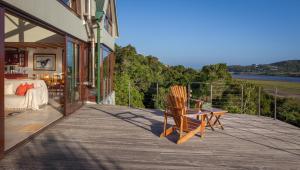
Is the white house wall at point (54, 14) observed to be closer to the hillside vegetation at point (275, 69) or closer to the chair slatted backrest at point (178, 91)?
the chair slatted backrest at point (178, 91)

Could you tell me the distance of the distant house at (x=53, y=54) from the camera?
14.9ft

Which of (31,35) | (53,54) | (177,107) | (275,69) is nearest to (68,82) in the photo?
(177,107)

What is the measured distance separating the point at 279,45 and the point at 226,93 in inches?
562

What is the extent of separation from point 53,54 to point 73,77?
22.2 ft

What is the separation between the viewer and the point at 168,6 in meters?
21.6

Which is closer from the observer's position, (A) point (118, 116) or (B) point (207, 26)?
(A) point (118, 116)

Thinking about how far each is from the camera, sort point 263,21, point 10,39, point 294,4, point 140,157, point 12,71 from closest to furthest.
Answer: point 140,157
point 10,39
point 12,71
point 294,4
point 263,21

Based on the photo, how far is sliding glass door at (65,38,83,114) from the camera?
284 inches

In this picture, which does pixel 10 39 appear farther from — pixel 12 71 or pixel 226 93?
pixel 226 93

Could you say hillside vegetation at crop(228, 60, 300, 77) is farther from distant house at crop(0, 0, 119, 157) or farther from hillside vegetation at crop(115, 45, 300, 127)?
distant house at crop(0, 0, 119, 157)

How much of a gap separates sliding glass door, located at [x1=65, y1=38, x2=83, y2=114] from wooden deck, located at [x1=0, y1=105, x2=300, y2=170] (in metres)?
0.98

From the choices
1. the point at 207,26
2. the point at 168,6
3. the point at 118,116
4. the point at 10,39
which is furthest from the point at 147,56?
the point at 118,116

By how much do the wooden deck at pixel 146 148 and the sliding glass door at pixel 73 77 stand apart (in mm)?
980

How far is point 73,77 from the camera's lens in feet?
26.0
